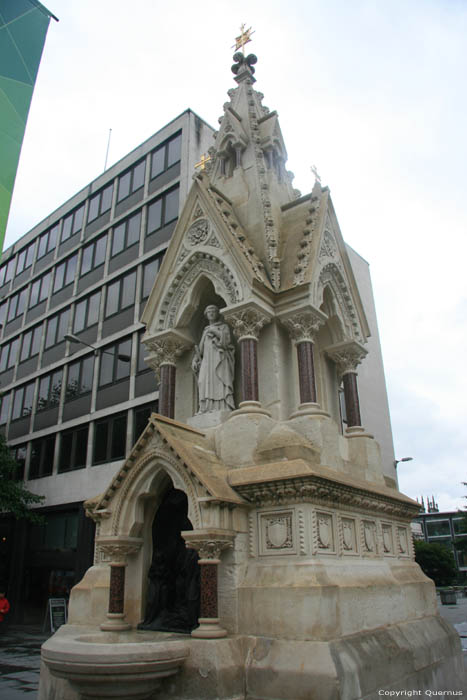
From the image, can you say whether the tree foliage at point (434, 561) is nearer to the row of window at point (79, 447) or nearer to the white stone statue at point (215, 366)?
the row of window at point (79, 447)

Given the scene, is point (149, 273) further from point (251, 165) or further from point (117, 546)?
A: point (117, 546)

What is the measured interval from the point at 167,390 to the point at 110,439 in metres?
17.6

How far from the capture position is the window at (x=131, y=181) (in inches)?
1253

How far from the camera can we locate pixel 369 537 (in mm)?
8750

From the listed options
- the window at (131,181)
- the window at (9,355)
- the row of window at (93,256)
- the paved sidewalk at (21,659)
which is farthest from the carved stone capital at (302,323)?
the window at (9,355)

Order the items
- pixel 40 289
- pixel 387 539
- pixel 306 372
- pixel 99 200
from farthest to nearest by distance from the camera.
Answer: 1. pixel 40 289
2. pixel 99 200
3. pixel 387 539
4. pixel 306 372

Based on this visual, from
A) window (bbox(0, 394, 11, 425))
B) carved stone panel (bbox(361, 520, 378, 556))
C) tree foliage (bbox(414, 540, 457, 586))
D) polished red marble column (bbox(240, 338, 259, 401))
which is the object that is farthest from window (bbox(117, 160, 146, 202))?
tree foliage (bbox(414, 540, 457, 586))

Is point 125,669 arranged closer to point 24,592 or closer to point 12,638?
point 12,638

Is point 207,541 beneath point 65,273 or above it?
beneath

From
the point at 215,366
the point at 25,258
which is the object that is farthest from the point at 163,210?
the point at 215,366

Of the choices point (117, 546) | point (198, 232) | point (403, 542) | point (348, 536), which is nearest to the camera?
point (117, 546)

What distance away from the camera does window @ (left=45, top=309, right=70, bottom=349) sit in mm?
33688

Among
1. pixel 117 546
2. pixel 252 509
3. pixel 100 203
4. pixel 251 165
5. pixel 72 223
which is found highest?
pixel 72 223

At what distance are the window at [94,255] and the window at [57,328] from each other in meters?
3.05
